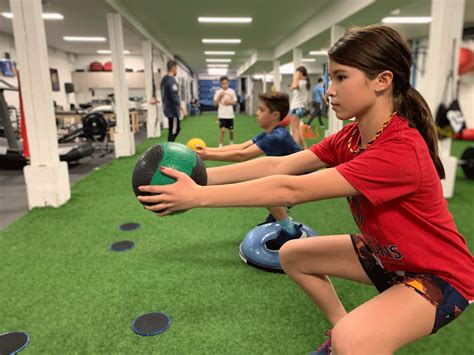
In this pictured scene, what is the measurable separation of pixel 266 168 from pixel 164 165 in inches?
26.3

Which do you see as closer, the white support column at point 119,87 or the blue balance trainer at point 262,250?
the blue balance trainer at point 262,250

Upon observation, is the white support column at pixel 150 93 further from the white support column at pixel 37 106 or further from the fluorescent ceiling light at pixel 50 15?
the white support column at pixel 37 106

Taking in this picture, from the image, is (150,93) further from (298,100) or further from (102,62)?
(102,62)

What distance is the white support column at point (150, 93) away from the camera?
11320 mm

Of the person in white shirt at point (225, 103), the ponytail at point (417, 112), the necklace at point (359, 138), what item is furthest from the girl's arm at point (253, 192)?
the person in white shirt at point (225, 103)

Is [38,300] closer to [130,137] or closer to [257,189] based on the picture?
[257,189]

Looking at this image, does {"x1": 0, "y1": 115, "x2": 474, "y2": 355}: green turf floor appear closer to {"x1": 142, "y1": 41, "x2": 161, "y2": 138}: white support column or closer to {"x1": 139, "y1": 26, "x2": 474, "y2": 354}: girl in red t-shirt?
{"x1": 139, "y1": 26, "x2": 474, "y2": 354}: girl in red t-shirt

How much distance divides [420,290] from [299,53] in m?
12.9

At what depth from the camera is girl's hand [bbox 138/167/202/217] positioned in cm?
127

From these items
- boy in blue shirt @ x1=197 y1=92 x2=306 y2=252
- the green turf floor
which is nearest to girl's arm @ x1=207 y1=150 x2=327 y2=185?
boy in blue shirt @ x1=197 y1=92 x2=306 y2=252

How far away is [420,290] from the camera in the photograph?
1.32 m

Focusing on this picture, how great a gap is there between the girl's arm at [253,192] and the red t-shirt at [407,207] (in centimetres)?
6

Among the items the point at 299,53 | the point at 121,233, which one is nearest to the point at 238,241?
the point at 121,233

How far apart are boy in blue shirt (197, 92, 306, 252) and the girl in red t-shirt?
1365 millimetres
